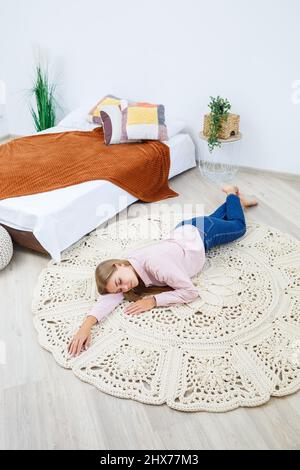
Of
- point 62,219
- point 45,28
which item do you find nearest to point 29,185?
point 62,219

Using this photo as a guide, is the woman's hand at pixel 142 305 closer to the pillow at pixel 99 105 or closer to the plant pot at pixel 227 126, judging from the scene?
the plant pot at pixel 227 126

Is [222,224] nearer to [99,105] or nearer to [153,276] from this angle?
[153,276]

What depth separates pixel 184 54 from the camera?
10.6ft

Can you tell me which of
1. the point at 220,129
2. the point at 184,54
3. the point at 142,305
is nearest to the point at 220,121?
the point at 220,129

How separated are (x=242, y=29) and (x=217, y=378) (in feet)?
8.28

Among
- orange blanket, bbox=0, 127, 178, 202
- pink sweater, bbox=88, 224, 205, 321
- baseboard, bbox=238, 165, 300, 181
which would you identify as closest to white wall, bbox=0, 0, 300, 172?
baseboard, bbox=238, 165, 300, 181

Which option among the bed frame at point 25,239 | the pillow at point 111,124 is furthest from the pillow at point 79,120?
the bed frame at point 25,239

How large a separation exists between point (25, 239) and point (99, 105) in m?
1.74

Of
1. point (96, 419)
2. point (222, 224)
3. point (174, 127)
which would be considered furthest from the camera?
point (174, 127)

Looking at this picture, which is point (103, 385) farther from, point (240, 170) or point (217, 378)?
point (240, 170)

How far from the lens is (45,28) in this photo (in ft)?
12.8

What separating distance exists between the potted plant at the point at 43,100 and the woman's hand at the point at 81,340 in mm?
2910

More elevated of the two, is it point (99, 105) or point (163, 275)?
point (99, 105)

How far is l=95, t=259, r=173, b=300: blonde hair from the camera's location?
175cm
